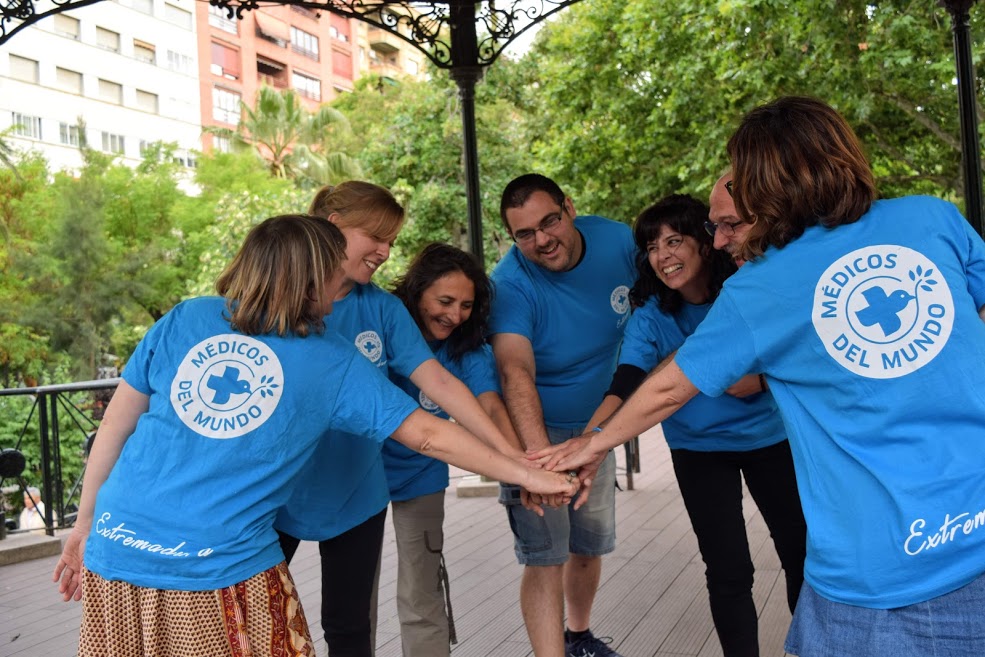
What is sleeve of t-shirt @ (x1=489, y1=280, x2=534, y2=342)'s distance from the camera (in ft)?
10.6

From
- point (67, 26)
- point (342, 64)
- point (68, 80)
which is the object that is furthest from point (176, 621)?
point (342, 64)

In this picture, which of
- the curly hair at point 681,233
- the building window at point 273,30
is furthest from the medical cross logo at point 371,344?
the building window at point 273,30

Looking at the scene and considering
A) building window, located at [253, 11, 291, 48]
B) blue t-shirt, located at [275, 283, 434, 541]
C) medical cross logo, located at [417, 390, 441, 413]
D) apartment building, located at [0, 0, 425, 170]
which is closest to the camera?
blue t-shirt, located at [275, 283, 434, 541]

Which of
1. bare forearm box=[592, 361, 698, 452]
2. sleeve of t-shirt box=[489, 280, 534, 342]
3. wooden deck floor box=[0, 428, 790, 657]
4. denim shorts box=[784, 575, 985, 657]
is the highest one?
sleeve of t-shirt box=[489, 280, 534, 342]

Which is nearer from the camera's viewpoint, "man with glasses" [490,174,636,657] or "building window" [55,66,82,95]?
"man with glasses" [490,174,636,657]

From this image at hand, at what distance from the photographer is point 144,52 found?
41.6m

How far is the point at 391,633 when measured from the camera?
4.14 metres

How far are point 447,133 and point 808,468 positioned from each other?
1889 centimetres

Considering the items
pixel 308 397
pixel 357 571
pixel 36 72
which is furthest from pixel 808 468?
pixel 36 72

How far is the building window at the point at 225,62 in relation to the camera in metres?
46.1

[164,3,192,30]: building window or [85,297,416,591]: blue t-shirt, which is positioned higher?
[164,3,192,30]: building window

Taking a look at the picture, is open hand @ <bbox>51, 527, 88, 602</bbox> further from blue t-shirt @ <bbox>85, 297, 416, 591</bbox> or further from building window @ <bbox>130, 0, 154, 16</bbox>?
building window @ <bbox>130, 0, 154, 16</bbox>

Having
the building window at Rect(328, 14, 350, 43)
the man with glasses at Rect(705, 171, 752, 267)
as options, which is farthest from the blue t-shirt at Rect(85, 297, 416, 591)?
the building window at Rect(328, 14, 350, 43)

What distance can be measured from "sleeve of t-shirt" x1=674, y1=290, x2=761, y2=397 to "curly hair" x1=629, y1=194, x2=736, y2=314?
3.55 ft
